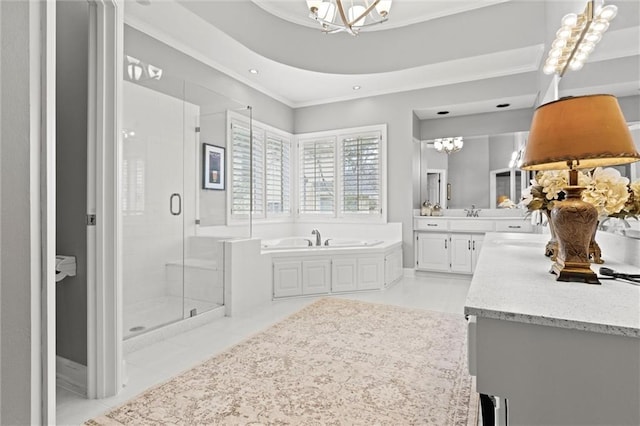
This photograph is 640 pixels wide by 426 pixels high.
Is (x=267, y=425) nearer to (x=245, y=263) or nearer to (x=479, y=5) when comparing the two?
(x=245, y=263)

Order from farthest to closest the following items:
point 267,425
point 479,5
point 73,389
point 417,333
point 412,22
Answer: point 412,22, point 479,5, point 417,333, point 73,389, point 267,425

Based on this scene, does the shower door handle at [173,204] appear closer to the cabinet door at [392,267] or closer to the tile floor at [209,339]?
the tile floor at [209,339]

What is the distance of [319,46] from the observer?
445cm

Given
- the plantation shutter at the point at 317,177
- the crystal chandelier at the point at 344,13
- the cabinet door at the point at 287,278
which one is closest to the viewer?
the crystal chandelier at the point at 344,13

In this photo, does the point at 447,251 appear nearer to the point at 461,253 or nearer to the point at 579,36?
the point at 461,253

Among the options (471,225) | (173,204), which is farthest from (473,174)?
(173,204)

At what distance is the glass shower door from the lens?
2992 millimetres

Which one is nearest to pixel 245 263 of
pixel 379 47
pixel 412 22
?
pixel 379 47

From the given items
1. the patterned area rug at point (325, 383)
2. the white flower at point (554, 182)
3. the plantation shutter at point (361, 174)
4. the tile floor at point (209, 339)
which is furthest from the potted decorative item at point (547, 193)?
the plantation shutter at point (361, 174)

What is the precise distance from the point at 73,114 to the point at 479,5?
4.19 meters

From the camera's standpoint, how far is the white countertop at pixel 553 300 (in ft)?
2.52

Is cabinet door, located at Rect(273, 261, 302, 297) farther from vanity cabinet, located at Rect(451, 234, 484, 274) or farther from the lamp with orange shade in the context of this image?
the lamp with orange shade

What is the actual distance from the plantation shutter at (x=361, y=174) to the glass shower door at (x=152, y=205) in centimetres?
267

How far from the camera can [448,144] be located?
543cm
